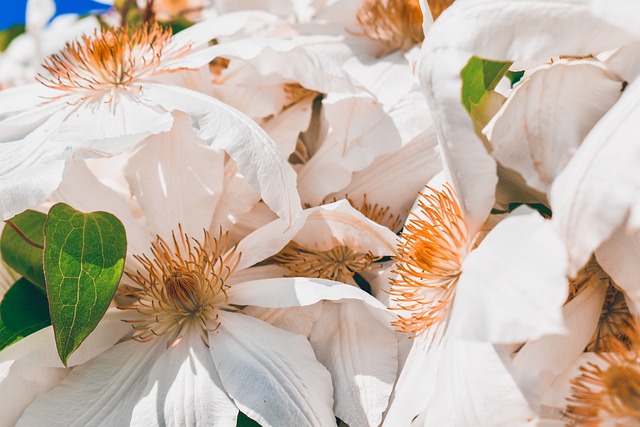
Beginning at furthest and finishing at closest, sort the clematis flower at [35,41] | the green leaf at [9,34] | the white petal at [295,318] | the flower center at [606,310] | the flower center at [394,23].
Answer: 1. the green leaf at [9,34]
2. the clematis flower at [35,41]
3. the flower center at [394,23]
4. the white petal at [295,318]
5. the flower center at [606,310]

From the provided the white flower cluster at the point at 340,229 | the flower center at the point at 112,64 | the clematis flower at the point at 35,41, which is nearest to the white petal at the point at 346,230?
the white flower cluster at the point at 340,229

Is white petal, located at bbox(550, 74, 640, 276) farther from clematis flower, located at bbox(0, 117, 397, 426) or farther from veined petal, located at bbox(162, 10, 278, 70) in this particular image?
veined petal, located at bbox(162, 10, 278, 70)

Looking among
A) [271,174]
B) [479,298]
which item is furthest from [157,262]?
[479,298]

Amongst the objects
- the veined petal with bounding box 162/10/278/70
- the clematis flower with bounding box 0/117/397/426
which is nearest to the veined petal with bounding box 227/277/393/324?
the clematis flower with bounding box 0/117/397/426

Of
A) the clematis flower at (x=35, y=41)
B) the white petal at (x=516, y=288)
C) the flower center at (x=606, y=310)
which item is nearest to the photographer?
the white petal at (x=516, y=288)

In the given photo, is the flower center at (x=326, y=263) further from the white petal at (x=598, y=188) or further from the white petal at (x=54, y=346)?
the white petal at (x=598, y=188)

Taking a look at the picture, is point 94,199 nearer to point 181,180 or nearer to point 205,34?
point 181,180
